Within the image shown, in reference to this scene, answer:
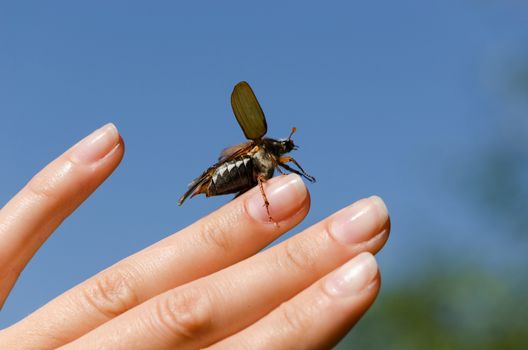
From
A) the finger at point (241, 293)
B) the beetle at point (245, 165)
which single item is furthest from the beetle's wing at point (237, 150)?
the finger at point (241, 293)

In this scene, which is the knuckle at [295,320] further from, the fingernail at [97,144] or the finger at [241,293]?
the fingernail at [97,144]

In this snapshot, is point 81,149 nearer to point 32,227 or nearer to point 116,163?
point 116,163

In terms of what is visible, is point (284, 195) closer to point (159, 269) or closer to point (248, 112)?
point (248, 112)

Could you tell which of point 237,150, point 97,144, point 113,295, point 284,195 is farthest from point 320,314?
point 97,144

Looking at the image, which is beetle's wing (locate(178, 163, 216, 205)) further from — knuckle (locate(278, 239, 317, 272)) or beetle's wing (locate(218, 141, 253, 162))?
knuckle (locate(278, 239, 317, 272))

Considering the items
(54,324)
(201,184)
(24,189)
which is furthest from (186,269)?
(24,189)

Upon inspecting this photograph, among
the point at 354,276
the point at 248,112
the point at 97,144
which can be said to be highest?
the point at 97,144
